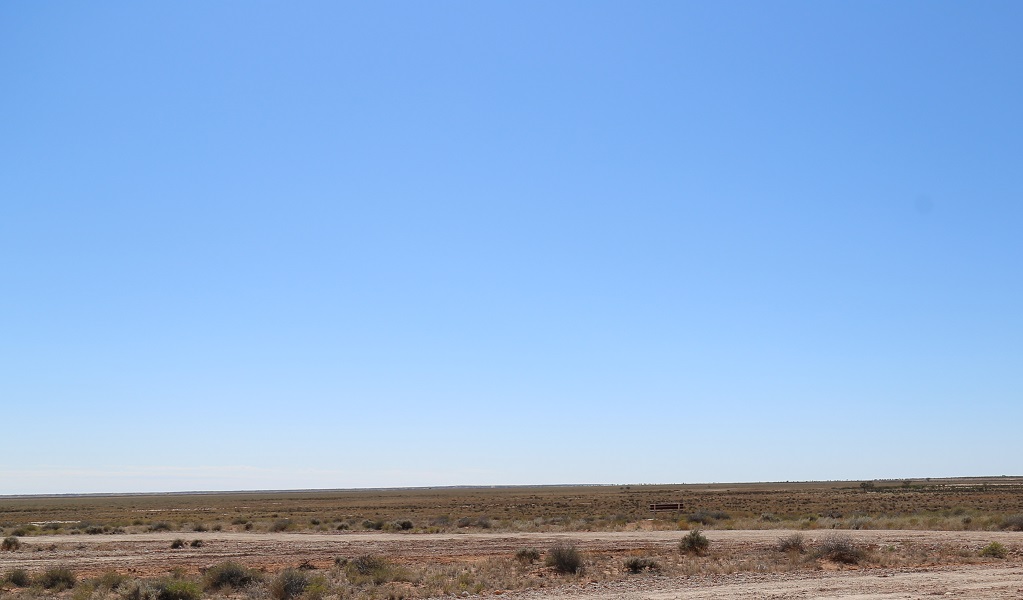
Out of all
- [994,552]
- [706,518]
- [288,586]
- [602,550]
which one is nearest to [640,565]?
[602,550]

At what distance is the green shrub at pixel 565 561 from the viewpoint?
84.6 ft

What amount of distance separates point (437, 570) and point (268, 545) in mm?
15498

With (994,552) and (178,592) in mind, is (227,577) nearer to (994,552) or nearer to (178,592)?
(178,592)

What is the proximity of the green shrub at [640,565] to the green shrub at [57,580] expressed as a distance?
16.3 meters

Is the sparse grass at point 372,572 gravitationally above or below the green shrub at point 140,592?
below

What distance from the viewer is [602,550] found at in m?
32.6

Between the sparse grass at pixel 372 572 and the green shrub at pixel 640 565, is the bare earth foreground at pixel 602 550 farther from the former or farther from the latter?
the sparse grass at pixel 372 572

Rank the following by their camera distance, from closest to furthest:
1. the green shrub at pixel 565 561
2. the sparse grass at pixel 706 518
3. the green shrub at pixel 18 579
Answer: the green shrub at pixel 18 579
the green shrub at pixel 565 561
the sparse grass at pixel 706 518

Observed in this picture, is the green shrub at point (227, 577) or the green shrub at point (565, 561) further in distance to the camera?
the green shrub at point (565, 561)

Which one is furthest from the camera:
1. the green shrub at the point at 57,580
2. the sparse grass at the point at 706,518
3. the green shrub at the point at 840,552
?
the sparse grass at the point at 706,518

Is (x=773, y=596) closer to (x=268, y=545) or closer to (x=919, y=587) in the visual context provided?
(x=919, y=587)

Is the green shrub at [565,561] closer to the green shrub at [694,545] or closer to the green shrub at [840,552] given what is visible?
the green shrub at [694,545]

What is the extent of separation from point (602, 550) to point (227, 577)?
14.5 meters

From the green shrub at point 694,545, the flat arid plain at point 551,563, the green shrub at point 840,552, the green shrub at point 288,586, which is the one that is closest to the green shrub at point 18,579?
the flat arid plain at point 551,563
